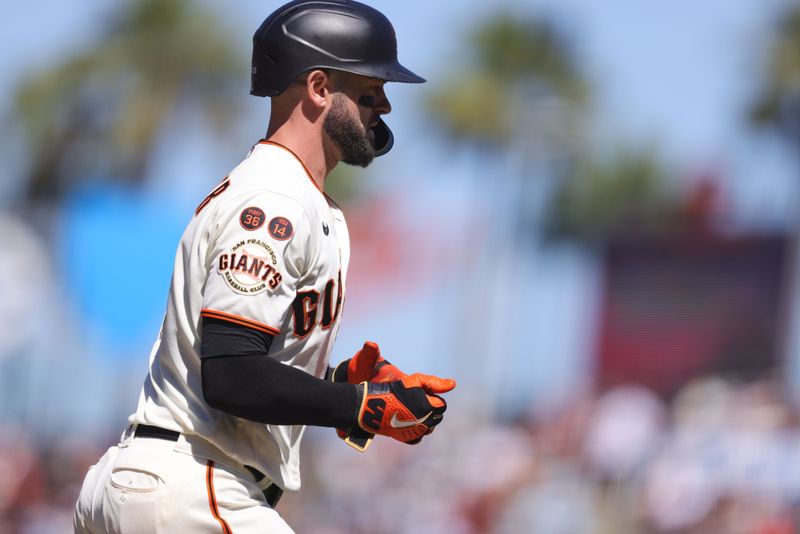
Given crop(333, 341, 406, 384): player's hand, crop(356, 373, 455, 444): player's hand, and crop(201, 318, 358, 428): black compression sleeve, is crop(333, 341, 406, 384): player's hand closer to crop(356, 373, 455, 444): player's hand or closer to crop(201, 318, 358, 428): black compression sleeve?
crop(356, 373, 455, 444): player's hand

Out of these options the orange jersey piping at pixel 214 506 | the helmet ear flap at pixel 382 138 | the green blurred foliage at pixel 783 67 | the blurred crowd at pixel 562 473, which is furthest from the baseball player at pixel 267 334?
the green blurred foliage at pixel 783 67

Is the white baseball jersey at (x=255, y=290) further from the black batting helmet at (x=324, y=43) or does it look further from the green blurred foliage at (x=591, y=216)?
the green blurred foliage at (x=591, y=216)

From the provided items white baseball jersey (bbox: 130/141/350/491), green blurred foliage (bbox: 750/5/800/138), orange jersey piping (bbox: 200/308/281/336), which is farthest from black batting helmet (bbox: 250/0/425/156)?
green blurred foliage (bbox: 750/5/800/138)

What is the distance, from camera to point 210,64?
31953 mm

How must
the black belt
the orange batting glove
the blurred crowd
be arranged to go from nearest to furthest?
the black belt → the orange batting glove → the blurred crowd

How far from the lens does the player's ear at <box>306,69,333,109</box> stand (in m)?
4.20

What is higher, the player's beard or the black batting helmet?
the black batting helmet

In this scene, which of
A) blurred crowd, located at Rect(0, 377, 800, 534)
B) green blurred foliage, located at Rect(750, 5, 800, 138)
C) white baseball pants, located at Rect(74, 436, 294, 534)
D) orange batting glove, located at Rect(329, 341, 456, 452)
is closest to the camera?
white baseball pants, located at Rect(74, 436, 294, 534)

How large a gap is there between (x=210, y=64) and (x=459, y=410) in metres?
19.2

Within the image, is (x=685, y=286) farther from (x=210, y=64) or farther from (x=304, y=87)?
(x=210, y=64)

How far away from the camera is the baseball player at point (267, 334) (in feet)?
12.2

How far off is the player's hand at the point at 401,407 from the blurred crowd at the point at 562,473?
7.73 m

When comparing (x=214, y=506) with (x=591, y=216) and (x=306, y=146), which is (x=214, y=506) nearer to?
(x=306, y=146)

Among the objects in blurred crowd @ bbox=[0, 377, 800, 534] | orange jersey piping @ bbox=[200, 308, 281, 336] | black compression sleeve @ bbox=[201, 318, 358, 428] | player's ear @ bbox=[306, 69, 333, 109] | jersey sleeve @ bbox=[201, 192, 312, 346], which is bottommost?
blurred crowd @ bbox=[0, 377, 800, 534]
